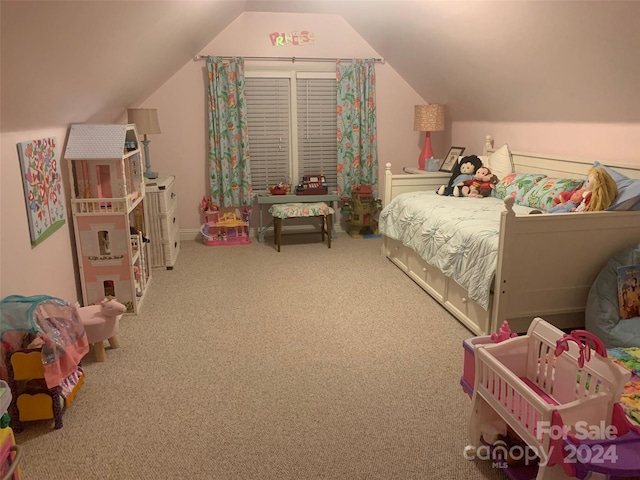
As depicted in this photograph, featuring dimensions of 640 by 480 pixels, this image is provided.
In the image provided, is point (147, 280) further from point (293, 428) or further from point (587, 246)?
point (587, 246)

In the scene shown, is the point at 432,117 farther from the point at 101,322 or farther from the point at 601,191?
the point at 101,322

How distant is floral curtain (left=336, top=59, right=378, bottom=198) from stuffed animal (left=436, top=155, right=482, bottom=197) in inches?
46.4

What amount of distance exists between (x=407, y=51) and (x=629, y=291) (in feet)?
9.91

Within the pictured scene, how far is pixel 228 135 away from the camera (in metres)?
5.01

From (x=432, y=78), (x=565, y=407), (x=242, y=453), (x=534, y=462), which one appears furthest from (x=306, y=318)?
(x=432, y=78)

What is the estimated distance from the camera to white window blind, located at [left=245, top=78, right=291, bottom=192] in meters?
5.11

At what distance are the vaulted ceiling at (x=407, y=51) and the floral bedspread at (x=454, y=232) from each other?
0.91m

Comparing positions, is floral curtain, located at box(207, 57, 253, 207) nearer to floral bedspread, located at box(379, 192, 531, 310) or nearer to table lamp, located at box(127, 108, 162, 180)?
table lamp, located at box(127, 108, 162, 180)

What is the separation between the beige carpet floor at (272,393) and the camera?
1.88 meters

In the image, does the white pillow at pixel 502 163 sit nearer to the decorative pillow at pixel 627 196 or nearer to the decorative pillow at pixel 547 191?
the decorative pillow at pixel 547 191

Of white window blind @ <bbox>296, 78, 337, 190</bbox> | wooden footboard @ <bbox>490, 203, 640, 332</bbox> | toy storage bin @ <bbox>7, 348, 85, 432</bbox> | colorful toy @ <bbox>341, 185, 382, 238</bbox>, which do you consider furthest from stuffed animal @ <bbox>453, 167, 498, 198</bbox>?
toy storage bin @ <bbox>7, 348, 85, 432</bbox>

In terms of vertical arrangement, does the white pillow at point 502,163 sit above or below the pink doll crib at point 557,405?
above

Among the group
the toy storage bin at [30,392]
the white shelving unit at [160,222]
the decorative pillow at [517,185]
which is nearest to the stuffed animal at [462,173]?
the decorative pillow at [517,185]

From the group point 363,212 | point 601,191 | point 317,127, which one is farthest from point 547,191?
point 317,127
